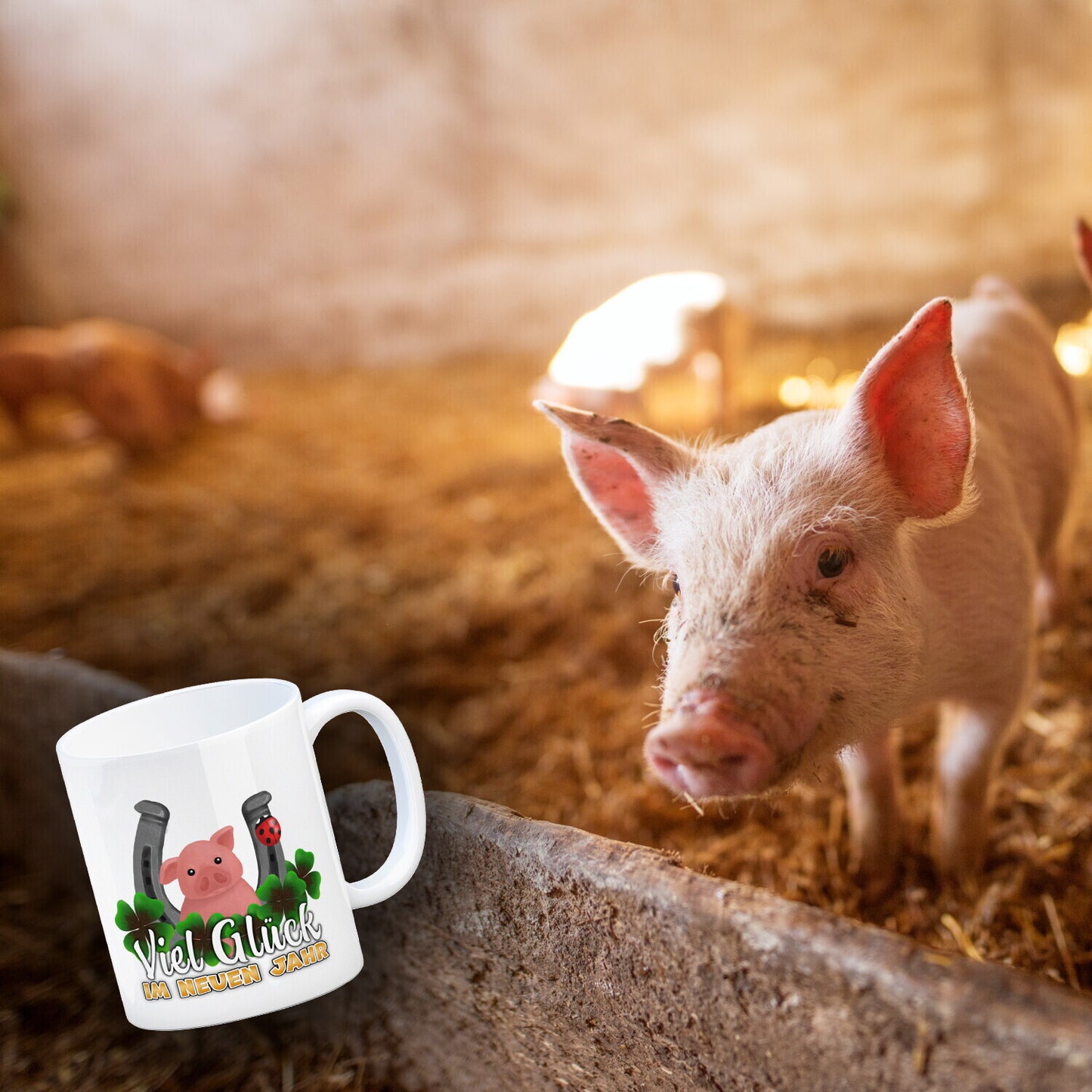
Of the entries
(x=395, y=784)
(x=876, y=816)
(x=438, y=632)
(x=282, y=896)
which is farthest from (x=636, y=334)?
(x=282, y=896)

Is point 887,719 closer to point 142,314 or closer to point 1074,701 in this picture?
point 1074,701

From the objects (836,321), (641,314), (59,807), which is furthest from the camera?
(836,321)

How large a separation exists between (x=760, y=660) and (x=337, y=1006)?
1.75ft

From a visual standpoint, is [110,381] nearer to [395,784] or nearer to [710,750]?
[395,784]

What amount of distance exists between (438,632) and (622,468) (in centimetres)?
97

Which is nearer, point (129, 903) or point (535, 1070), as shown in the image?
point (129, 903)

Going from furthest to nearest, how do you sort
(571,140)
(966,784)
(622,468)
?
(571,140) → (966,784) → (622,468)

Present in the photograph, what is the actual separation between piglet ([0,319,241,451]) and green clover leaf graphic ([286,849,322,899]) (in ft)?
8.36

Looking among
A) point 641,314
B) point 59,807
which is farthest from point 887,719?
point 641,314

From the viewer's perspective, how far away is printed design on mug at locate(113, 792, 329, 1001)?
567 mm

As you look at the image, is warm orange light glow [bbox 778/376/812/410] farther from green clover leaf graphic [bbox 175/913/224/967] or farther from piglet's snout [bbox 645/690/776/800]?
green clover leaf graphic [bbox 175/913/224/967]

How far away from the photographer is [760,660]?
2.25 ft

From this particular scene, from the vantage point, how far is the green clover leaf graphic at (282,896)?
580 mm

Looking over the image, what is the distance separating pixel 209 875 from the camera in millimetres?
566
